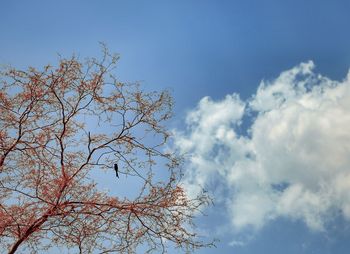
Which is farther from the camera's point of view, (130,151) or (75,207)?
(130,151)

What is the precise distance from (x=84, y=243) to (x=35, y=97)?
2.84m

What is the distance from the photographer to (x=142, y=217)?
10.8 metres

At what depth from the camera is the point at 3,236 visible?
11125mm

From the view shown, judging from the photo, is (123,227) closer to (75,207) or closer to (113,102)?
(75,207)

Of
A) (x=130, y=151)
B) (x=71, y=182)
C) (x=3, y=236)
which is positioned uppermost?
(x=130, y=151)

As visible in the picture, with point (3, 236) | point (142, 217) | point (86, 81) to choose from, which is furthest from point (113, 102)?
point (3, 236)

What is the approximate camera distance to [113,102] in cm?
1155

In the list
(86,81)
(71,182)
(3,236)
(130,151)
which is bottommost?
(3,236)

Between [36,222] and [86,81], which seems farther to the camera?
[86,81]

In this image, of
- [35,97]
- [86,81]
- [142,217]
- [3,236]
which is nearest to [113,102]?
[86,81]

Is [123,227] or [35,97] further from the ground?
[35,97]

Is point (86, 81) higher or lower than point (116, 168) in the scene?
higher

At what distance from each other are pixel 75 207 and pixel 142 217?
1.19 m

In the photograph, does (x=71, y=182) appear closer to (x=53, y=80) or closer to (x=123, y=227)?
(x=123, y=227)
